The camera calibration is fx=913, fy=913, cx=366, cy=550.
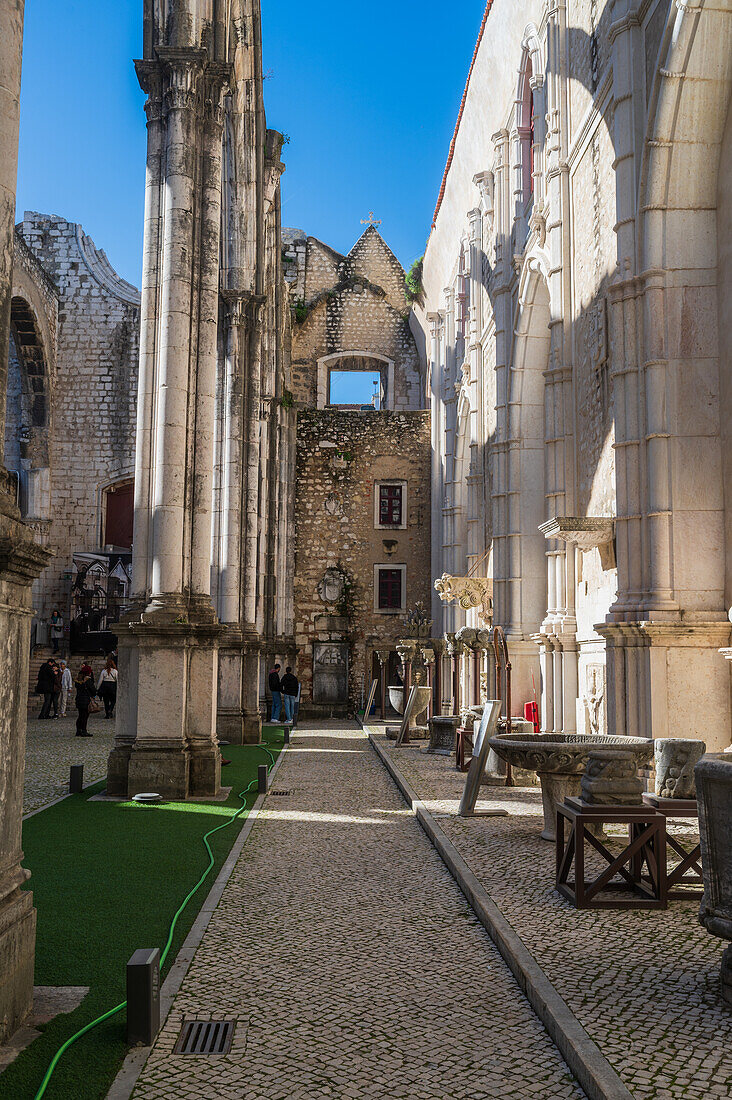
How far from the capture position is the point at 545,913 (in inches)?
196

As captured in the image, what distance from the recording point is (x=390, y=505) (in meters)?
30.8

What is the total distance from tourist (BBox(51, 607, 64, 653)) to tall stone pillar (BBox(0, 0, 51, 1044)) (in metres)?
24.5

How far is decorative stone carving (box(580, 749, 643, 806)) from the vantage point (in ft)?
17.2

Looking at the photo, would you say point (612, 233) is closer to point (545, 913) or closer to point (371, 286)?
point (545, 913)

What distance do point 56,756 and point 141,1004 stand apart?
11.2 metres

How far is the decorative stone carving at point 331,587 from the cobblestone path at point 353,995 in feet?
74.6

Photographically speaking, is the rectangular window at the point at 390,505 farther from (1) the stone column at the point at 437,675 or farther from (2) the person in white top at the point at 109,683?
(1) the stone column at the point at 437,675

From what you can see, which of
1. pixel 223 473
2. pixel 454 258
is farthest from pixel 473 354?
pixel 223 473

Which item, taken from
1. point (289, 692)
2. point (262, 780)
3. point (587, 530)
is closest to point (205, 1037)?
point (262, 780)

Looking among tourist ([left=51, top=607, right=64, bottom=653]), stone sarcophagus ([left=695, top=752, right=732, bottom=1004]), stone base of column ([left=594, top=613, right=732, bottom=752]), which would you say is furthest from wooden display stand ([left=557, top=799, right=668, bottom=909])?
tourist ([left=51, top=607, right=64, bottom=653])

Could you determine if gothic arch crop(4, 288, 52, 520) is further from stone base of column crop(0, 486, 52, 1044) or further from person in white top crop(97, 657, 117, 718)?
stone base of column crop(0, 486, 52, 1044)

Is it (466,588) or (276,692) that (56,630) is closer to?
(276,692)

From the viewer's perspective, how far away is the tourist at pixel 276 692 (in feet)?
73.1

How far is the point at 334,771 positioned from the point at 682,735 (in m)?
5.47
